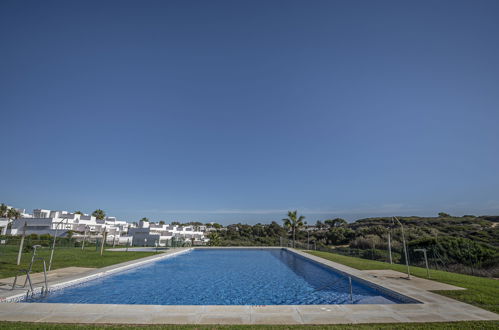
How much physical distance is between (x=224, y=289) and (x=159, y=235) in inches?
852

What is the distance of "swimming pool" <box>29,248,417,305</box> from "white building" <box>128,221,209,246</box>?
14.8 meters

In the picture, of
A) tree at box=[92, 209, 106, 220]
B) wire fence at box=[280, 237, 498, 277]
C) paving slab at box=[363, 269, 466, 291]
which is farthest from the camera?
tree at box=[92, 209, 106, 220]

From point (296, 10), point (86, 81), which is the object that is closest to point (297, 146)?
point (296, 10)

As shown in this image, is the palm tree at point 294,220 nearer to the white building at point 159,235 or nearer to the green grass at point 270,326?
the white building at point 159,235

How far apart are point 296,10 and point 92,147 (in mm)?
26931

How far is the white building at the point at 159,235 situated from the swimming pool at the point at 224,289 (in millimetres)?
14785

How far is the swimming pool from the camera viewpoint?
7668 millimetres

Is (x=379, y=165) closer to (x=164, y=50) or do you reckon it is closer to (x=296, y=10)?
(x=296, y=10)

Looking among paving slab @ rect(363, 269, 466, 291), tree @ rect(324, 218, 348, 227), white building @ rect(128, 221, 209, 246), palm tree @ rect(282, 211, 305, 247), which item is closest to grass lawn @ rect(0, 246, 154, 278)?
white building @ rect(128, 221, 209, 246)

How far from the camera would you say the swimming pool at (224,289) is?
302 inches

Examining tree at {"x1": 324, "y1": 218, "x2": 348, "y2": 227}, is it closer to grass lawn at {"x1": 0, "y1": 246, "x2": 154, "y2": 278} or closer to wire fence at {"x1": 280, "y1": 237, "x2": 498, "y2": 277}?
wire fence at {"x1": 280, "y1": 237, "x2": 498, "y2": 277}

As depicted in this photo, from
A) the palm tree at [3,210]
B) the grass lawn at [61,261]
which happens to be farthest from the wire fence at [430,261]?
the palm tree at [3,210]

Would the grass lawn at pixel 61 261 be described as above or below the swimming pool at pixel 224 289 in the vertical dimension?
above

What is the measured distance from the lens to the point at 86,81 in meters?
18.5
